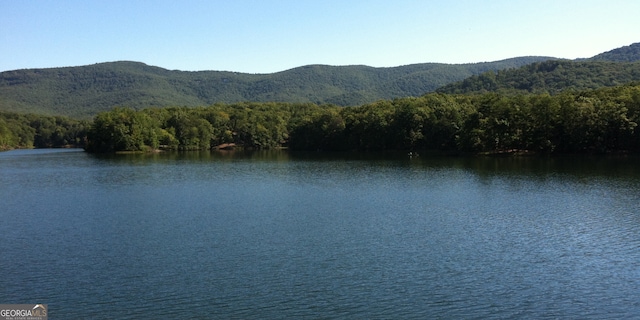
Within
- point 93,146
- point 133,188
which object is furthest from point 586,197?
point 93,146

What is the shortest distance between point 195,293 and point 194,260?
4494 mm

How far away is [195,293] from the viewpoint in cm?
1891

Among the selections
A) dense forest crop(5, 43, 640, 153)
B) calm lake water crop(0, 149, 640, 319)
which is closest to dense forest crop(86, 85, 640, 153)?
dense forest crop(5, 43, 640, 153)

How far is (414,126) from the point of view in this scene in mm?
105812

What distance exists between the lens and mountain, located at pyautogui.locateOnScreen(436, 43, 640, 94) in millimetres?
150500

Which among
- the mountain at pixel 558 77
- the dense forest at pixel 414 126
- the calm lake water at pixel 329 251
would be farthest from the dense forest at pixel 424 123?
the calm lake water at pixel 329 251

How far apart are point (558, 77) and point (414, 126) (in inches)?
3369

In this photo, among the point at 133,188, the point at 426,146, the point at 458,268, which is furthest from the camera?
the point at 426,146

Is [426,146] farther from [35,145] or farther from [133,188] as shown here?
[35,145]

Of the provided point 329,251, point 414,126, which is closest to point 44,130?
point 414,126

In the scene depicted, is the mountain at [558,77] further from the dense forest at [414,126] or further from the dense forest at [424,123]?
the dense forest at [414,126]

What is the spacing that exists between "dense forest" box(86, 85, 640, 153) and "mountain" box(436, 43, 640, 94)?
51.1 meters

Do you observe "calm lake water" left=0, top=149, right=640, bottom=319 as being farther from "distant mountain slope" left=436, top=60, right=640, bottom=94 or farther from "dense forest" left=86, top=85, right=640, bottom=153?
"distant mountain slope" left=436, top=60, right=640, bottom=94

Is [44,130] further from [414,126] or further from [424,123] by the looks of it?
[424,123]
